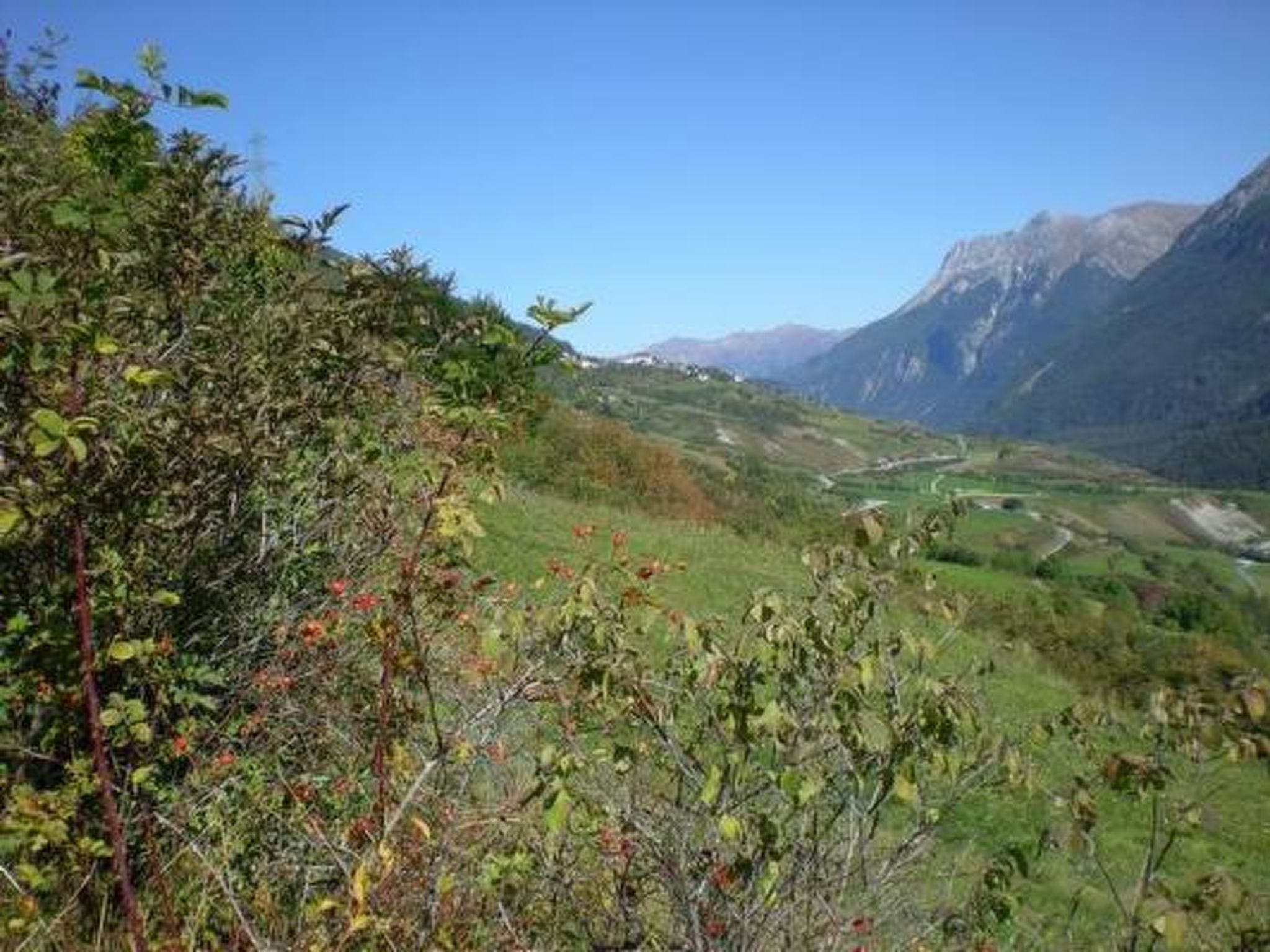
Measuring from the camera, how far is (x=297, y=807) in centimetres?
383

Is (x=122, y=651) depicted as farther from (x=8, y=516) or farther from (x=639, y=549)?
(x=639, y=549)

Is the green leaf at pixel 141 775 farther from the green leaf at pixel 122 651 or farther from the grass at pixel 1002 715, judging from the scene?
the grass at pixel 1002 715

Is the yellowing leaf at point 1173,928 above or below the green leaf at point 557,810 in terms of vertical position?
below

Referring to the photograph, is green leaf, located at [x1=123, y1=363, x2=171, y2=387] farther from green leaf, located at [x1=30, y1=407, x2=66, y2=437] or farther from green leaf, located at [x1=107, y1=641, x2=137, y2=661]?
green leaf, located at [x1=107, y1=641, x2=137, y2=661]

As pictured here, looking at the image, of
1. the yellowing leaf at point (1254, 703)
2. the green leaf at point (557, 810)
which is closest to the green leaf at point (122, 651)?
the green leaf at point (557, 810)

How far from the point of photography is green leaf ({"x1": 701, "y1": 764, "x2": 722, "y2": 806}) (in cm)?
306

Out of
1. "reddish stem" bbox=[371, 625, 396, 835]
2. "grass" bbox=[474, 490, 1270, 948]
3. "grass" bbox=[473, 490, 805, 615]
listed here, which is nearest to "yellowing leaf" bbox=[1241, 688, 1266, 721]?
"grass" bbox=[474, 490, 1270, 948]

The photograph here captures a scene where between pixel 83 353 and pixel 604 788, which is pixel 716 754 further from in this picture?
pixel 83 353

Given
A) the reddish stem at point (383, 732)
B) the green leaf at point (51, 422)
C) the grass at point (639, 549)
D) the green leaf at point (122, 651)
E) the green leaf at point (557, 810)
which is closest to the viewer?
the green leaf at point (51, 422)

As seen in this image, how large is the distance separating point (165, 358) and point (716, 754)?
9.45 ft

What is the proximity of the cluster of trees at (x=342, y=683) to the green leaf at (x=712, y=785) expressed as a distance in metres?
0.02

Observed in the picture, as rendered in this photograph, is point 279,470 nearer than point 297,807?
No

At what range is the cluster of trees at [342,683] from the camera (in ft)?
10.6

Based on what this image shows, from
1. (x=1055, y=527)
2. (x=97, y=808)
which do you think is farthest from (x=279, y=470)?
(x=1055, y=527)
